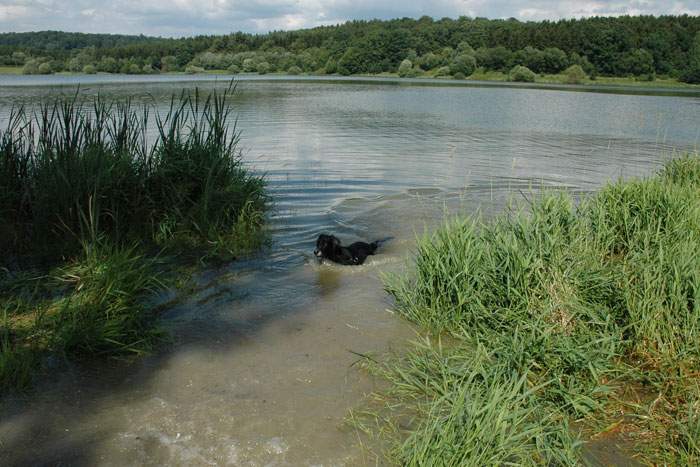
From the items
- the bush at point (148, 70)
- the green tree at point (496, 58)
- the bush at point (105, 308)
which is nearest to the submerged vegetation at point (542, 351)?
the bush at point (105, 308)

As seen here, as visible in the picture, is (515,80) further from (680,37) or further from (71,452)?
(71,452)

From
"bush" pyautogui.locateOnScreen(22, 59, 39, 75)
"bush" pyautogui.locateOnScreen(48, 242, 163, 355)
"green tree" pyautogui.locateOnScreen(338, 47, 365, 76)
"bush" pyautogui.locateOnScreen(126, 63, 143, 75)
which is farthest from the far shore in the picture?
"bush" pyautogui.locateOnScreen(48, 242, 163, 355)

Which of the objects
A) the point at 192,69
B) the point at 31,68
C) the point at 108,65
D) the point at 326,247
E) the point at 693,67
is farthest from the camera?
the point at 192,69

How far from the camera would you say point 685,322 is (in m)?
4.18

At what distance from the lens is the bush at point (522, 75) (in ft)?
240

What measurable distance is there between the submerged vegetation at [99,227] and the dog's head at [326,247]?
0.97 metres

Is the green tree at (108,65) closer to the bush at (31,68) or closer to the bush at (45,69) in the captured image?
the bush at (45,69)

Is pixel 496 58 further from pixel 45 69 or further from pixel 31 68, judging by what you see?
pixel 31 68

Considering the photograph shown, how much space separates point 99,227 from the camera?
21.9 feet

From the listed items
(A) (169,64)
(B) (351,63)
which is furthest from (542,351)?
(A) (169,64)

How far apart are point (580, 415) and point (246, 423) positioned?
7.17 feet

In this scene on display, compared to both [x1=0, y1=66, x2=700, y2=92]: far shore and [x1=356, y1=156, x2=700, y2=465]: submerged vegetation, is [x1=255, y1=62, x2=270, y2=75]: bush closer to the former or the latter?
[x1=0, y1=66, x2=700, y2=92]: far shore

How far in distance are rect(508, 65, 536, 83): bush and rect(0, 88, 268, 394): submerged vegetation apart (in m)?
71.4

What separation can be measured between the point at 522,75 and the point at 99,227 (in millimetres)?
73867
